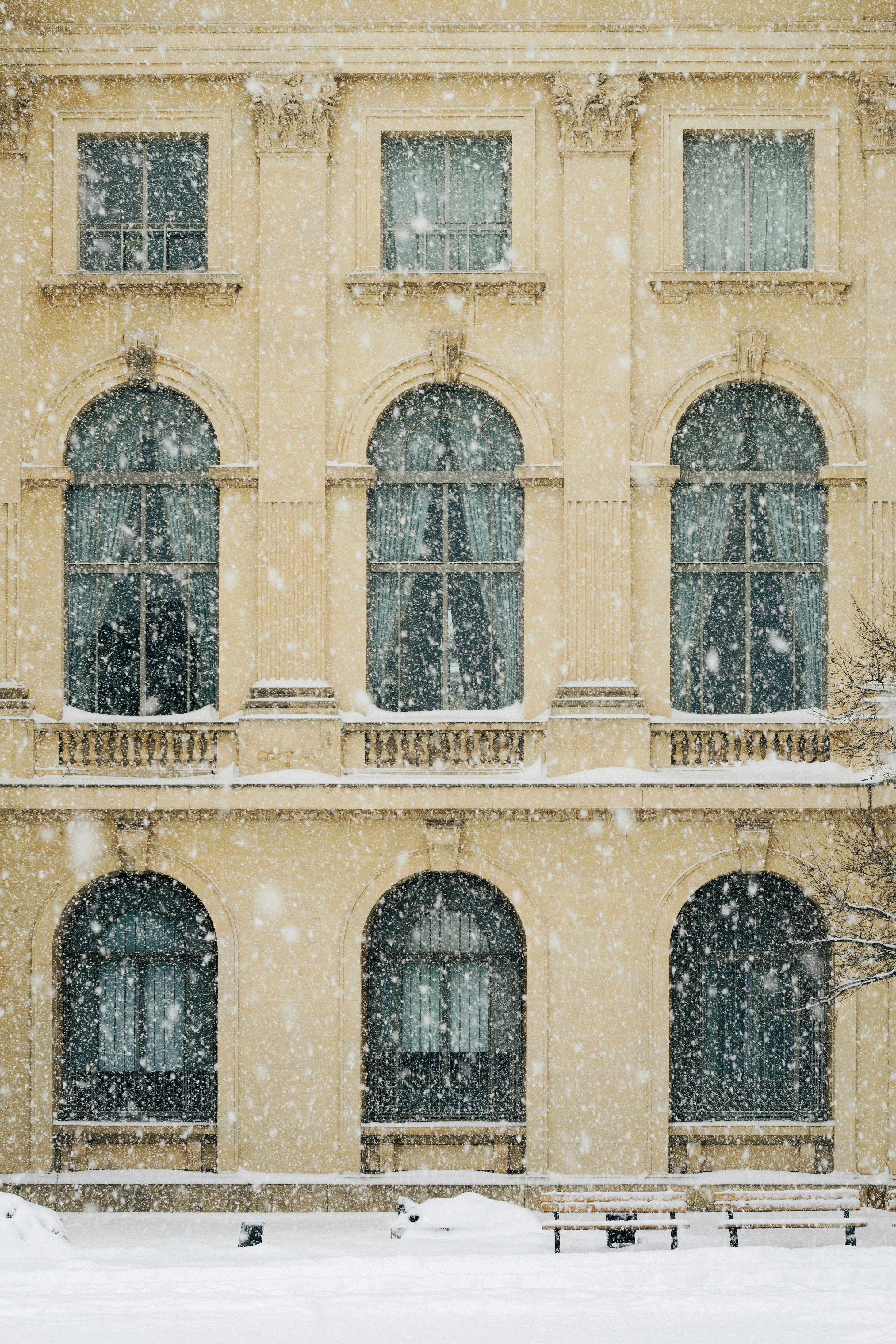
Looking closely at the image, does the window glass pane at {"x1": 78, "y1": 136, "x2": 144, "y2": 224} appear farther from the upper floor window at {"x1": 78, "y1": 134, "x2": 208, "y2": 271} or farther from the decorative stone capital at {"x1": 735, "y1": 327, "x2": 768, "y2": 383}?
the decorative stone capital at {"x1": 735, "y1": 327, "x2": 768, "y2": 383}

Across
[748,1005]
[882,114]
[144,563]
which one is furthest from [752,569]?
[144,563]

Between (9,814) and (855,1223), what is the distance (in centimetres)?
1130

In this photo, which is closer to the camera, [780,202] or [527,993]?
[527,993]

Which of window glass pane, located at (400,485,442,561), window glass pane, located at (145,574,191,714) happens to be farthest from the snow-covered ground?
window glass pane, located at (400,485,442,561)

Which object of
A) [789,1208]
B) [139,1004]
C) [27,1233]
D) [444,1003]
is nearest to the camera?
[27,1233]

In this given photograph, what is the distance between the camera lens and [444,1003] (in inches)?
880

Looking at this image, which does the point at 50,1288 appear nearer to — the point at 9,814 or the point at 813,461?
the point at 9,814

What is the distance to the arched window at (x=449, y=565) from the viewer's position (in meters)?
22.6

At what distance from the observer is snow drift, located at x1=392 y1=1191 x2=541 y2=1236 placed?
19.9 meters

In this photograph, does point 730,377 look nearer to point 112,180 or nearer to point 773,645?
point 773,645

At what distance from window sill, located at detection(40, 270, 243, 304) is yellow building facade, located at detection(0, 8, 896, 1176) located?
0.06 metres

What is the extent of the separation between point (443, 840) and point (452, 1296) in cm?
712

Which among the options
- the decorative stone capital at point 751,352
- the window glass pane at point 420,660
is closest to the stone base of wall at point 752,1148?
the window glass pane at point 420,660

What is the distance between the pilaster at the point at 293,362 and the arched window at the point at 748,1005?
6072 millimetres
